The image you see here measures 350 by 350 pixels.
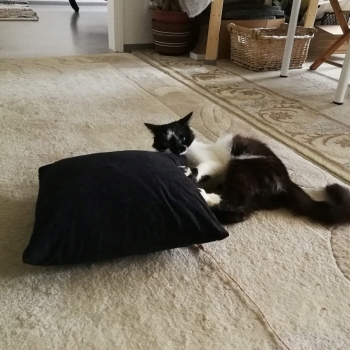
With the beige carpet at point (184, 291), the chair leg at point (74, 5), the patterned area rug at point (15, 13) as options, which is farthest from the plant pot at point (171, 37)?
the chair leg at point (74, 5)

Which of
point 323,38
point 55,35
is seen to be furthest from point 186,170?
point 55,35

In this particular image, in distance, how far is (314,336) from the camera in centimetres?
74

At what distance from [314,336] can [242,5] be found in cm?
267

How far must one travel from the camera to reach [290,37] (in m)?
2.44

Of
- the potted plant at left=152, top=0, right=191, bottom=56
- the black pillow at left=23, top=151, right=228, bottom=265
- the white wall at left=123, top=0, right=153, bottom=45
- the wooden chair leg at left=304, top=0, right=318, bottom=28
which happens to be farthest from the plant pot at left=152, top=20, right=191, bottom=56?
the black pillow at left=23, top=151, right=228, bottom=265

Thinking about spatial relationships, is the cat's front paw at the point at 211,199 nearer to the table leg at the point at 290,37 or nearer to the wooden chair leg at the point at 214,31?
the table leg at the point at 290,37

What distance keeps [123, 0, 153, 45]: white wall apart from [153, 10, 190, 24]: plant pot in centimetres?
28

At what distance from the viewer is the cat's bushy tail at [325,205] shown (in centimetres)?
106

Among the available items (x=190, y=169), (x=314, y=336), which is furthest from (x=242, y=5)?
(x=314, y=336)

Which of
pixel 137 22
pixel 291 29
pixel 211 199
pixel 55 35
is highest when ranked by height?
pixel 291 29

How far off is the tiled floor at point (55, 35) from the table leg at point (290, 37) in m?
1.41

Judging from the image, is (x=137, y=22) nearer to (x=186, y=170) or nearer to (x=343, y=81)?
(x=343, y=81)

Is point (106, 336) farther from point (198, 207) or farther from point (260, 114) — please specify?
point (260, 114)

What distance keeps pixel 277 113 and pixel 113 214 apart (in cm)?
130
